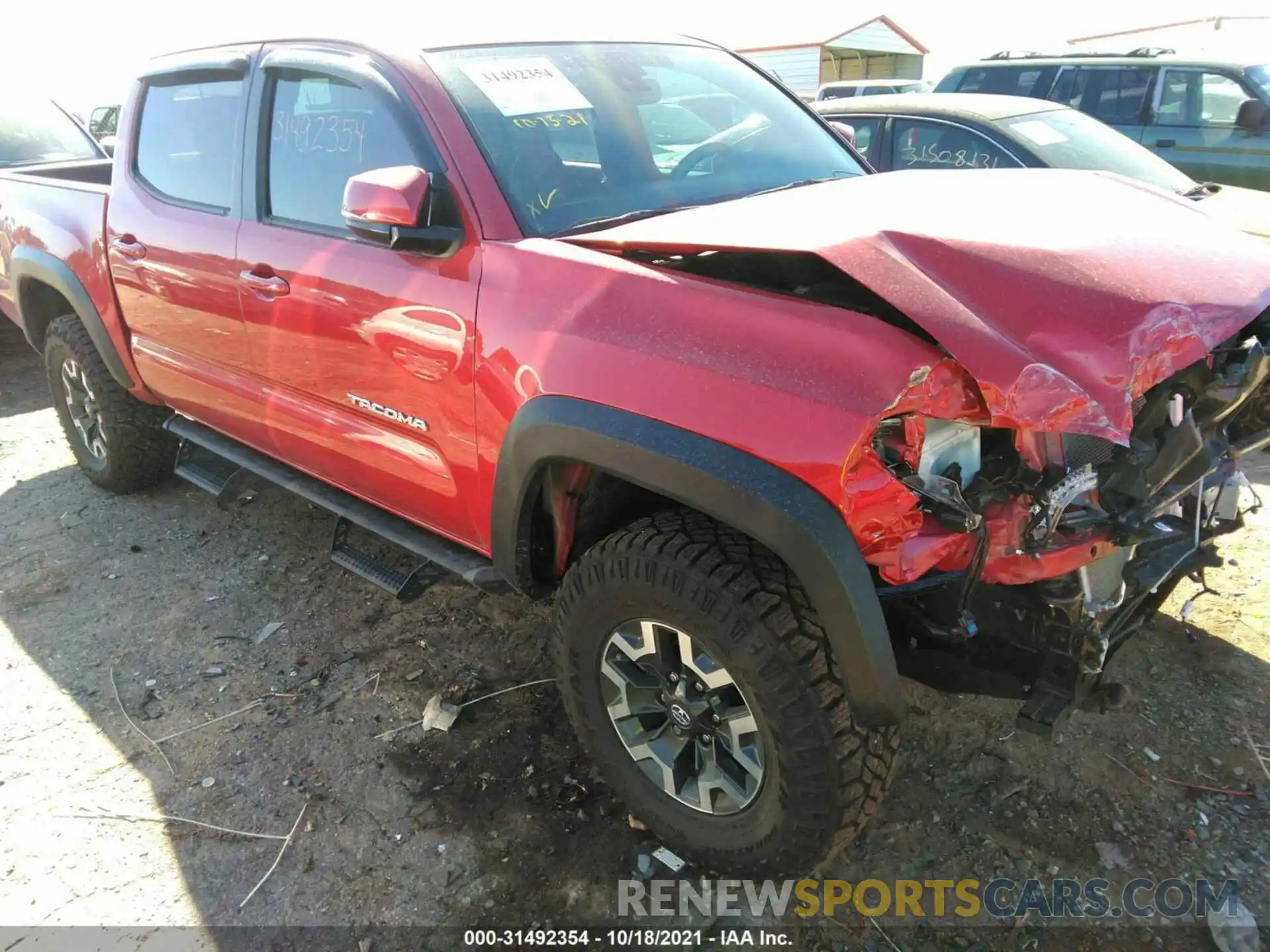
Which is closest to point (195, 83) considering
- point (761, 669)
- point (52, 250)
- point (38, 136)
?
point (52, 250)

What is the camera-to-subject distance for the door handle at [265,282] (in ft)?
9.37

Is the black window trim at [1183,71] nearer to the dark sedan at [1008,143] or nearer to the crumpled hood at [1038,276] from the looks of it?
the dark sedan at [1008,143]

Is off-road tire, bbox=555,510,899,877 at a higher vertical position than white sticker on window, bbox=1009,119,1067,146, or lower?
lower

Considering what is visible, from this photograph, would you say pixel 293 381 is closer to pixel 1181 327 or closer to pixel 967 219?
pixel 967 219

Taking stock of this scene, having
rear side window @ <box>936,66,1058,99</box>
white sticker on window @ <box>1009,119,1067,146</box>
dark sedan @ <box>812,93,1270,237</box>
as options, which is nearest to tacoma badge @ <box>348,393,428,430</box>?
dark sedan @ <box>812,93,1270,237</box>

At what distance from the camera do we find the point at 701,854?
2.24 meters

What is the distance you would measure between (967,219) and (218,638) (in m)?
2.94

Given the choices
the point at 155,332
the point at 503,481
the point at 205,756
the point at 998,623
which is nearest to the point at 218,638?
the point at 205,756

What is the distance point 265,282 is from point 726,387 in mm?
1816

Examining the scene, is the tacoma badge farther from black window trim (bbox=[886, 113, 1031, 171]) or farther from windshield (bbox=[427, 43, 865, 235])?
black window trim (bbox=[886, 113, 1031, 171])

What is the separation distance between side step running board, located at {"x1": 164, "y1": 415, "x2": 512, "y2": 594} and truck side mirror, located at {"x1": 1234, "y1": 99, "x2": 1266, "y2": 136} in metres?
6.97

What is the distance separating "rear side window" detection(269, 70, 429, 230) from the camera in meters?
2.62

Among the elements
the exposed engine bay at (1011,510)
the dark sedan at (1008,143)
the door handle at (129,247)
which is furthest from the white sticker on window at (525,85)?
the dark sedan at (1008,143)

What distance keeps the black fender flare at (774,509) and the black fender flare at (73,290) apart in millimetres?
2852
